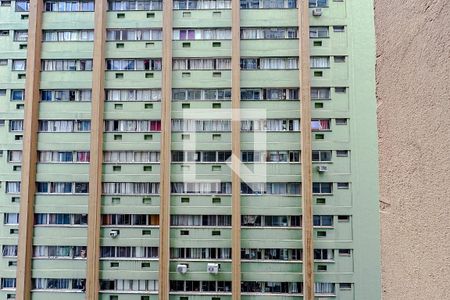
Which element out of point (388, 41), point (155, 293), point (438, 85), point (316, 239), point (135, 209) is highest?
point (388, 41)

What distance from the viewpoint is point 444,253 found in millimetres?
437

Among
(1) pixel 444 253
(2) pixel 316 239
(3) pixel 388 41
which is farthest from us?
(2) pixel 316 239

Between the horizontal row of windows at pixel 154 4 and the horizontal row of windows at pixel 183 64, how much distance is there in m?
0.64

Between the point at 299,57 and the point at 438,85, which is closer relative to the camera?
the point at 438,85

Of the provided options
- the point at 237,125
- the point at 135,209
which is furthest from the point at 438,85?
the point at 135,209

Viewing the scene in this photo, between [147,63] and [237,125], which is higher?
[147,63]

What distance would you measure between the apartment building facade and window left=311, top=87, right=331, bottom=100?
0.04 feet

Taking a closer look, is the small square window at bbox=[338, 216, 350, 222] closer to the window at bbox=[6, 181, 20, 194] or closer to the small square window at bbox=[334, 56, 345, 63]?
the small square window at bbox=[334, 56, 345, 63]

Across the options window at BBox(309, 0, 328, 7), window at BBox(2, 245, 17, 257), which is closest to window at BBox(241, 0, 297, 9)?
window at BBox(309, 0, 328, 7)

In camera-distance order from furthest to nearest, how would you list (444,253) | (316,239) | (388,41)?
(316,239) < (388,41) < (444,253)

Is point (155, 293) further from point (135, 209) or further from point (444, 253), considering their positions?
point (444, 253)

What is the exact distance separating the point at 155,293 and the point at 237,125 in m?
2.21

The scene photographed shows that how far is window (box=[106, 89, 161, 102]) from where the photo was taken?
4.45 m

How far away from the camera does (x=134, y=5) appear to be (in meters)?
4.50
